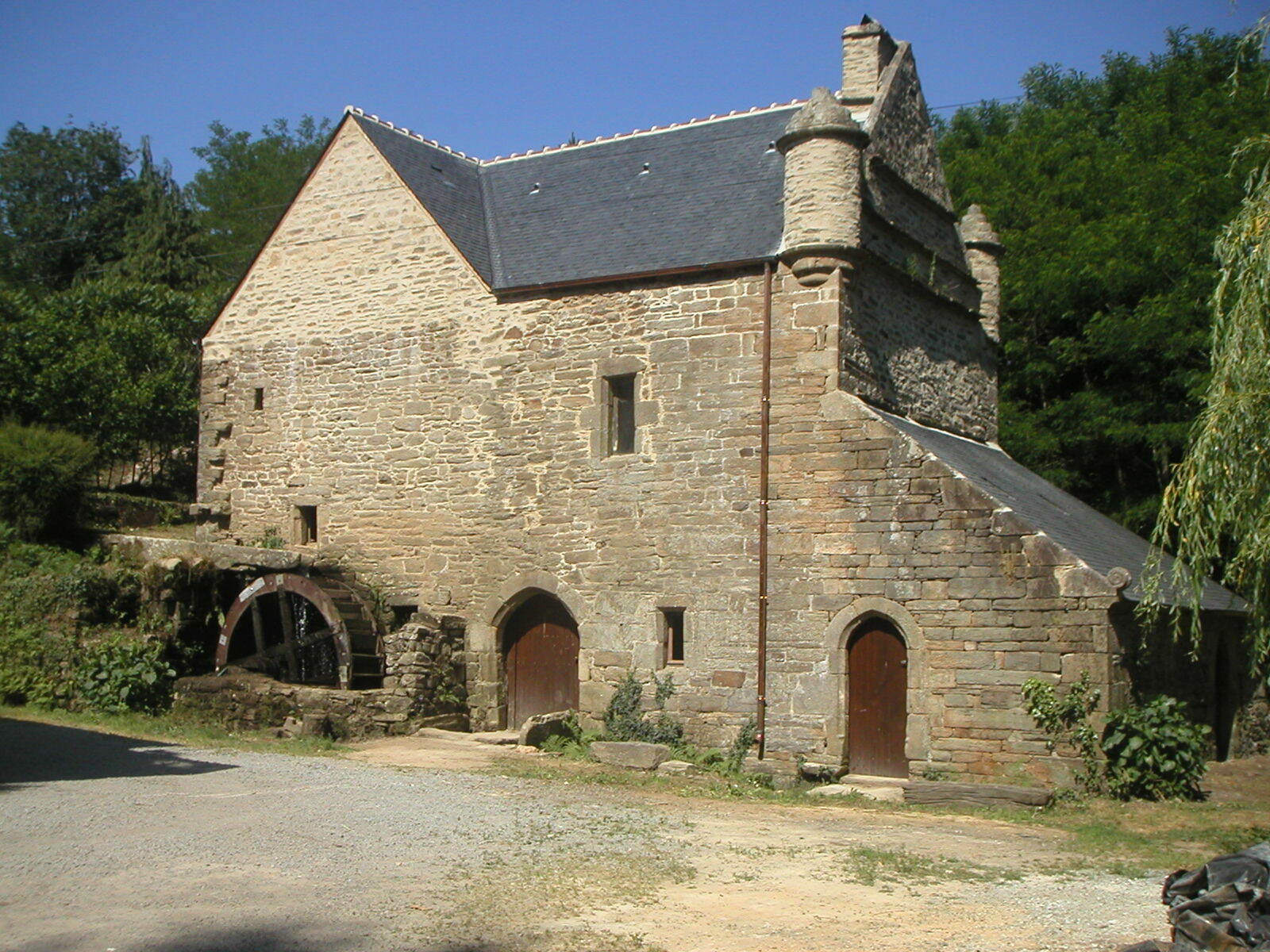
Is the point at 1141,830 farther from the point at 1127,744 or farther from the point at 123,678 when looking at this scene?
the point at 123,678

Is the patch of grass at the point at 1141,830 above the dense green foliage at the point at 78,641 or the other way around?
the other way around

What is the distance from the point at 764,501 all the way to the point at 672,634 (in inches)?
80.4

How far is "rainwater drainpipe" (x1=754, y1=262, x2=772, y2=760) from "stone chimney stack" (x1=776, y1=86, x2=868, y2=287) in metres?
0.51

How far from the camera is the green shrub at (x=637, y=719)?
1424cm

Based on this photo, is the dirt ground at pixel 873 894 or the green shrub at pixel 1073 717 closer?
the dirt ground at pixel 873 894

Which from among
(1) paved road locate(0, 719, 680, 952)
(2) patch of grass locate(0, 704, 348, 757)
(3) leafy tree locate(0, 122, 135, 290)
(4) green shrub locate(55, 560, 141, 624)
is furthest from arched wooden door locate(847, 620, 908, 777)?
(3) leafy tree locate(0, 122, 135, 290)

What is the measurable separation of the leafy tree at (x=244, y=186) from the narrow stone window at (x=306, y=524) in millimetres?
20540

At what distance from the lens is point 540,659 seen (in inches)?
626

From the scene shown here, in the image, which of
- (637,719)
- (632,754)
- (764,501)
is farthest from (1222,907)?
(637,719)

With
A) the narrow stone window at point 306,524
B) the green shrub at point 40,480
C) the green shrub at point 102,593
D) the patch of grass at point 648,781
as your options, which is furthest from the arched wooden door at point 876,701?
the green shrub at point 40,480

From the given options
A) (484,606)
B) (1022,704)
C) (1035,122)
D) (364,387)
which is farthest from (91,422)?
(1035,122)

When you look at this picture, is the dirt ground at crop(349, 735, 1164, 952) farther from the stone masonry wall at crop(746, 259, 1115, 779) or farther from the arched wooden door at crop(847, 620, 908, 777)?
the arched wooden door at crop(847, 620, 908, 777)

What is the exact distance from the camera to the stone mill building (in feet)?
42.1

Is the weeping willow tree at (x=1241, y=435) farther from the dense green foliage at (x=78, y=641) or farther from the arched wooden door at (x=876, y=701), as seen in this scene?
the dense green foliage at (x=78, y=641)
